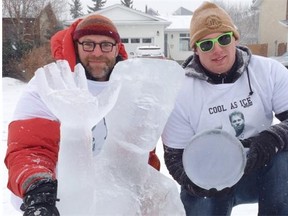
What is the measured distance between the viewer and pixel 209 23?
2439 millimetres

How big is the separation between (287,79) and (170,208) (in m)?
1.16

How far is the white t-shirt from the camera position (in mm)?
2506

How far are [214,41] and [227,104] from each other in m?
0.35

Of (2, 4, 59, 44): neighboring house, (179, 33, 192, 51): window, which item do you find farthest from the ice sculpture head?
(179, 33, 192, 51): window

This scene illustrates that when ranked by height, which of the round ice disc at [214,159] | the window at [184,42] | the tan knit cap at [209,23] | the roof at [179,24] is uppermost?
the tan knit cap at [209,23]

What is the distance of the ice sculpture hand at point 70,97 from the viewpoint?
4.71 feet

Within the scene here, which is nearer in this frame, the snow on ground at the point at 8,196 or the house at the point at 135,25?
the snow on ground at the point at 8,196

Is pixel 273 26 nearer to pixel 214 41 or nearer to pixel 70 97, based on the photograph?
pixel 214 41

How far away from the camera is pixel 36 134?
1.90 metres

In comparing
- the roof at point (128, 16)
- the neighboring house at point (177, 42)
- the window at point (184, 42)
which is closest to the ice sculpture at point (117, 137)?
the roof at point (128, 16)

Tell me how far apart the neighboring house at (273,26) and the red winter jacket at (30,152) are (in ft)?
84.5

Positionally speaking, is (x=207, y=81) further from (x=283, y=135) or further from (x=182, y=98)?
(x=283, y=135)

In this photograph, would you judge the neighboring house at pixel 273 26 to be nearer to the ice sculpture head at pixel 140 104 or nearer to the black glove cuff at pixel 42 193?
the ice sculpture head at pixel 140 104

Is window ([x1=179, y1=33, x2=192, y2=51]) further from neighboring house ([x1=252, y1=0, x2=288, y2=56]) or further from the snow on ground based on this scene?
the snow on ground
